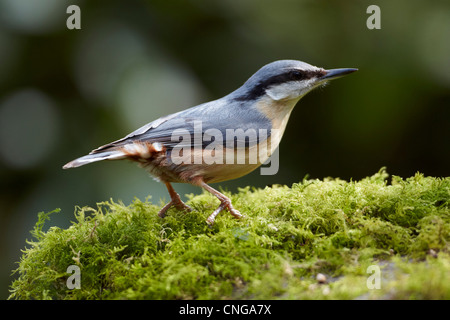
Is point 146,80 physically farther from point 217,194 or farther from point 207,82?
point 217,194

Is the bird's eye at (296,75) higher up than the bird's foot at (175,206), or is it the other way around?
the bird's eye at (296,75)

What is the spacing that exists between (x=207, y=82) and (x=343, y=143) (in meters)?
1.52

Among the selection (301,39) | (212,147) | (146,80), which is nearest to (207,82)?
(146,80)

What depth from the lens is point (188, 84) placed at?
3975 millimetres

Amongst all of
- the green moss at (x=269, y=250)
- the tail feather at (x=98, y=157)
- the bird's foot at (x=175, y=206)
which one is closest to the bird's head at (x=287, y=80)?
the green moss at (x=269, y=250)

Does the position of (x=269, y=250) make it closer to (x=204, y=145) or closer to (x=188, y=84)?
(x=204, y=145)

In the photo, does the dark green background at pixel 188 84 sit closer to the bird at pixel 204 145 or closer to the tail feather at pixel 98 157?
the bird at pixel 204 145

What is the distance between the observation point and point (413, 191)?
250 cm

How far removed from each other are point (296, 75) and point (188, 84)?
3.98 feet

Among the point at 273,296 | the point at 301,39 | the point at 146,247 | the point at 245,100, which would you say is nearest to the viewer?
the point at 273,296

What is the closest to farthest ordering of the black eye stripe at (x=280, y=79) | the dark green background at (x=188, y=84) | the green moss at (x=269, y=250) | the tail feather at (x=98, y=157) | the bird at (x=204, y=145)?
the green moss at (x=269, y=250) → the tail feather at (x=98, y=157) → the bird at (x=204, y=145) → the black eye stripe at (x=280, y=79) → the dark green background at (x=188, y=84)

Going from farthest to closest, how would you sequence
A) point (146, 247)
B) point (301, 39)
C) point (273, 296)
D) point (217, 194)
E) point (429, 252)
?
point (301, 39) → point (217, 194) → point (146, 247) → point (429, 252) → point (273, 296)

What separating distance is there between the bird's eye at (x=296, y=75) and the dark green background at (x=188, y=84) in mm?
1128

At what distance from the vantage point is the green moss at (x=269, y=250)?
1.85 m
